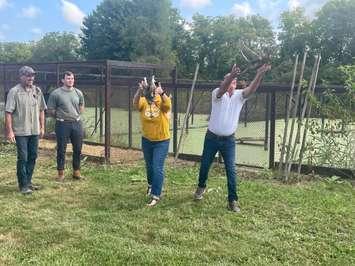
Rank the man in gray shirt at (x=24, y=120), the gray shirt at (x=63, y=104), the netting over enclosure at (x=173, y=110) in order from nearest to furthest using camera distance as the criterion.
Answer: the man in gray shirt at (x=24, y=120)
the gray shirt at (x=63, y=104)
the netting over enclosure at (x=173, y=110)

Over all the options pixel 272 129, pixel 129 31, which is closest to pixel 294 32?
pixel 129 31

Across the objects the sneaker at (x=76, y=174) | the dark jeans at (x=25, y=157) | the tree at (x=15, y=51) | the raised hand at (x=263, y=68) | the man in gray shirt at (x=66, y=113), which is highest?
the tree at (x=15, y=51)

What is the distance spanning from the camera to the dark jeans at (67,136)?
8.20 metres

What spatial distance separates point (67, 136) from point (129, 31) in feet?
186

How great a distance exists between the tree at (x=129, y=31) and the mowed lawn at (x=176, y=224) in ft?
163

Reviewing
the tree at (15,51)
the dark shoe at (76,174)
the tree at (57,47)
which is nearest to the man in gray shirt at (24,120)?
the dark shoe at (76,174)

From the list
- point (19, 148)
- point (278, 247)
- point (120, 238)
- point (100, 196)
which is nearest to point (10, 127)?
point (19, 148)

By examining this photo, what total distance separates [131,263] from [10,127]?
3412 millimetres

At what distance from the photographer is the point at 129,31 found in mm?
63562

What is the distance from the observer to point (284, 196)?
7.21 metres

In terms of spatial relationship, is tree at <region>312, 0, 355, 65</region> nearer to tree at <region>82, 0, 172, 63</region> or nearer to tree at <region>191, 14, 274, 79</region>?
tree at <region>191, 14, 274, 79</region>

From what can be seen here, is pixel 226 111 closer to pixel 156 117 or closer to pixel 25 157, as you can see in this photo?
pixel 156 117

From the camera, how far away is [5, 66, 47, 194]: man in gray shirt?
7297 millimetres

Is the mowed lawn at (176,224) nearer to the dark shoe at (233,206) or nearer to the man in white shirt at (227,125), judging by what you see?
the dark shoe at (233,206)
